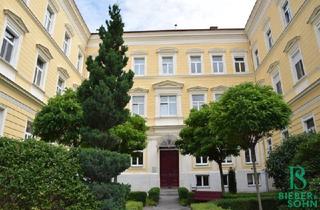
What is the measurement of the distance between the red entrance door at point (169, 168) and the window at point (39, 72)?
10.2m

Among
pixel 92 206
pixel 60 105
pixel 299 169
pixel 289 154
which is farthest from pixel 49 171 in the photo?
pixel 289 154

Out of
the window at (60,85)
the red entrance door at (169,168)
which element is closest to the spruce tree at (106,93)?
the window at (60,85)

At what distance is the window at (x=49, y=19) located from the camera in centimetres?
1717

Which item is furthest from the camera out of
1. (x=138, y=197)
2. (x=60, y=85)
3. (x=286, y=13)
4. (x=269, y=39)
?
(x=269, y=39)

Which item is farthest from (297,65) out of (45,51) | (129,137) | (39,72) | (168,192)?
(39,72)

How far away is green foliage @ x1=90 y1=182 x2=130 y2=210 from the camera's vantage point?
7172mm

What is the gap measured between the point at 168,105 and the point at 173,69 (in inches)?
128

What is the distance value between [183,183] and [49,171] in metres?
15.1

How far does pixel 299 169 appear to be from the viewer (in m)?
7.97

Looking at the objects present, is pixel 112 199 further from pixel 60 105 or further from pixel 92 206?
pixel 60 105

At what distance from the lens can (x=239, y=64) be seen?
23.8m

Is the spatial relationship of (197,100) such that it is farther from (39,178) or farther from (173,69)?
(39,178)

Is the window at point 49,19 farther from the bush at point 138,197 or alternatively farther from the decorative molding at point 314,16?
the decorative molding at point 314,16

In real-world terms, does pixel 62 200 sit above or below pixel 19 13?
below
